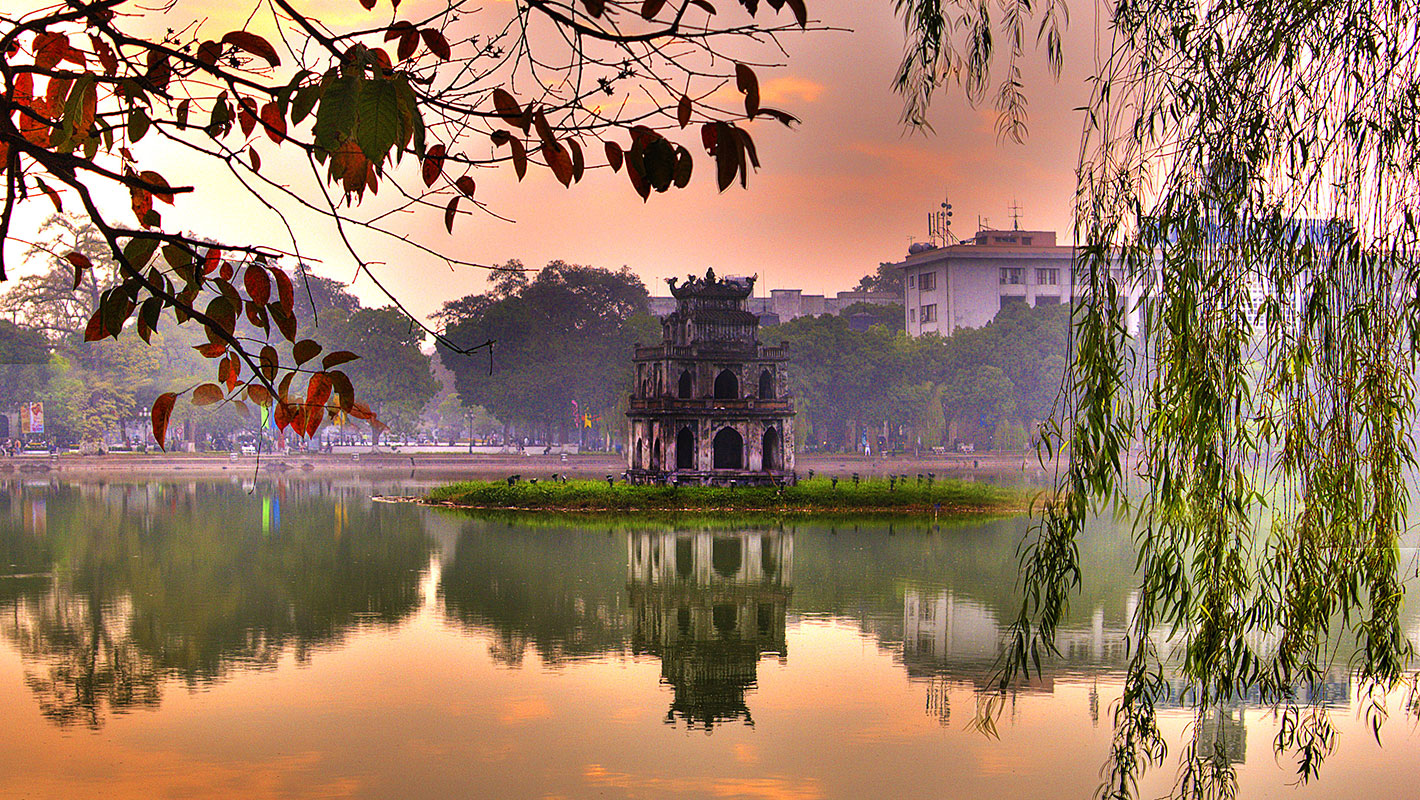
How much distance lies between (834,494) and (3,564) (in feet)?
64.8

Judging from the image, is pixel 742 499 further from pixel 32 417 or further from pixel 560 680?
pixel 32 417

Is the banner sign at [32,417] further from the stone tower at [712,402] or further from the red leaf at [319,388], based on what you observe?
the red leaf at [319,388]

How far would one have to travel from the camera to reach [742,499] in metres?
35.4

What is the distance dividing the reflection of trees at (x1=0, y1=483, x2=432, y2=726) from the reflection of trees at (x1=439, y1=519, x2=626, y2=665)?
901 millimetres

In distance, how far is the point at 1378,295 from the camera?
6.45 m

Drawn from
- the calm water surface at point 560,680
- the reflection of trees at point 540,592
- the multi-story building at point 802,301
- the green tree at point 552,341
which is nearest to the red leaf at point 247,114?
the calm water surface at point 560,680

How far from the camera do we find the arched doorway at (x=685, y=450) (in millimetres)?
38719

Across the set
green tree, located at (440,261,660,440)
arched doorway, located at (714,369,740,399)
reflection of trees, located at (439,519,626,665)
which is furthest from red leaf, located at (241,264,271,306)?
green tree, located at (440,261,660,440)

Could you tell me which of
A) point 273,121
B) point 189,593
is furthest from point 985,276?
point 273,121

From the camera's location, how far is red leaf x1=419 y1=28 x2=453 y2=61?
464 centimetres

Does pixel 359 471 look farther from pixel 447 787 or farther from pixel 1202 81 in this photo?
pixel 1202 81

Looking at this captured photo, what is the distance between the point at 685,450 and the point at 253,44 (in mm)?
34748

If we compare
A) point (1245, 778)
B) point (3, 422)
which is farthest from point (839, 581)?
point (3, 422)

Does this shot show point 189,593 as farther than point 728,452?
No
